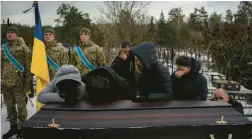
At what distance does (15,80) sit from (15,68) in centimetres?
21

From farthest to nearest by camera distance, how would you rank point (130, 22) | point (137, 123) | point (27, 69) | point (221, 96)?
point (130, 22) < point (27, 69) < point (221, 96) < point (137, 123)

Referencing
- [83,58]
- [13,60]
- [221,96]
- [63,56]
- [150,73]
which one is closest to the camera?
[150,73]

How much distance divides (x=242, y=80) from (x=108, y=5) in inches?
350

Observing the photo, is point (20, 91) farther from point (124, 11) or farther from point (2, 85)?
point (124, 11)

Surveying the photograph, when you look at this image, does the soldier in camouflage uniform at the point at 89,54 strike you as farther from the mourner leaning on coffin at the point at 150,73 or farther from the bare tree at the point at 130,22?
the bare tree at the point at 130,22

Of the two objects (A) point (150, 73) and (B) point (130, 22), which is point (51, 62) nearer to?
(A) point (150, 73)

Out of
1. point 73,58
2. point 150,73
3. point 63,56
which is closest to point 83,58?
point 73,58

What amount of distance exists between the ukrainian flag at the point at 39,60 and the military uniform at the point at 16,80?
307 mm

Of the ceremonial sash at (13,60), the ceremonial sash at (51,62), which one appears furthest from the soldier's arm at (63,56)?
the ceremonial sash at (13,60)

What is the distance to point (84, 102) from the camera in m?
2.83

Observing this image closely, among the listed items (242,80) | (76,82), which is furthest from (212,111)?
(242,80)

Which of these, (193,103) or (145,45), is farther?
(145,45)

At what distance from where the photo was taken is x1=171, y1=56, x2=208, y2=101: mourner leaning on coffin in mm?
3566

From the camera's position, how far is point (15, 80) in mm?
5387
